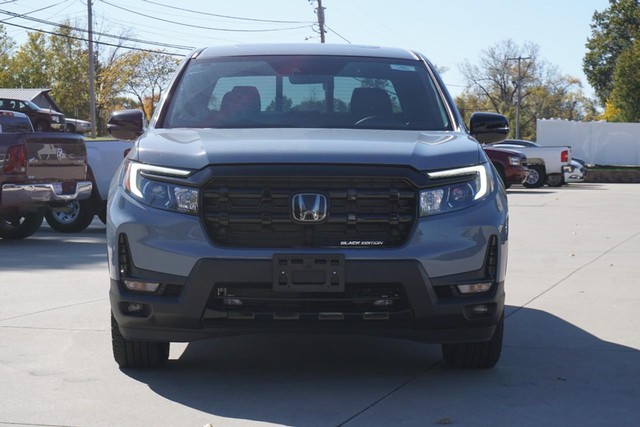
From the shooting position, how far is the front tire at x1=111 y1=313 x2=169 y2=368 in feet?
19.4

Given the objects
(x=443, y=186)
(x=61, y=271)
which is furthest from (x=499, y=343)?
(x=61, y=271)

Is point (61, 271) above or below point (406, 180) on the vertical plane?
below

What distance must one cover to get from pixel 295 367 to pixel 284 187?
4.14 feet

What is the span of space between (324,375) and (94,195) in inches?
421

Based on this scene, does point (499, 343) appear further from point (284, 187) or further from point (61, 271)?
point (61, 271)

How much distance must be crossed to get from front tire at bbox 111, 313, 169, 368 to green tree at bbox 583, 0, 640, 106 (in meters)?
85.2

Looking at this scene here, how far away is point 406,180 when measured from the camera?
17.7ft

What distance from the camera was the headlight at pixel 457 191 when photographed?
540cm

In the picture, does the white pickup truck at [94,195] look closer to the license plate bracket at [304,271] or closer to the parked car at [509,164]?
the license plate bracket at [304,271]

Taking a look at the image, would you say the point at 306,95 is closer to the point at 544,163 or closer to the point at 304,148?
the point at 304,148

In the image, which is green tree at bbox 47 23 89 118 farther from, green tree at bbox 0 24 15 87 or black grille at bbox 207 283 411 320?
black grille at bbox 207 283 411 320

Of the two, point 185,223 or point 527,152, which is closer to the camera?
point 185,223

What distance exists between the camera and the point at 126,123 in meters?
6.95

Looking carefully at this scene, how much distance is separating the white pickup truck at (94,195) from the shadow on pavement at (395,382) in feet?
31.3
